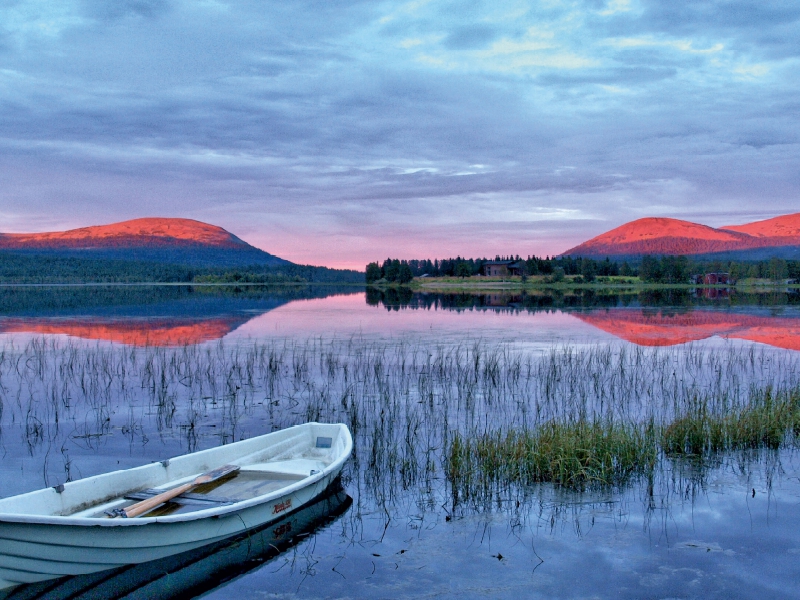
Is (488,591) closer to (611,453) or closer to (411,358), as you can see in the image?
(611,453)

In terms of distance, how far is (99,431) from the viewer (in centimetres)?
1282

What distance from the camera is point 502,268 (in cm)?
15225

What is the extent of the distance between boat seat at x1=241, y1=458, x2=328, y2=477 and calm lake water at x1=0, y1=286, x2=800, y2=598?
593 millimetres

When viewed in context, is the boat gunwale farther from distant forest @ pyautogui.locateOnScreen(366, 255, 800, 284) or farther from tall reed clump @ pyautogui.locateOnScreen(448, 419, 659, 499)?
distant forest @ pyautogui.locateOnScreen(366, 255, 800, 284)

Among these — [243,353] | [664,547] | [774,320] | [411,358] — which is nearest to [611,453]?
[664,547]

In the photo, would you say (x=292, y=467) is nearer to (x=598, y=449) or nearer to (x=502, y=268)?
(x=598, y=449)

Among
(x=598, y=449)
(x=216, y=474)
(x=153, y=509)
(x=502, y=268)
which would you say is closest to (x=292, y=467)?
(x=216, y=474)

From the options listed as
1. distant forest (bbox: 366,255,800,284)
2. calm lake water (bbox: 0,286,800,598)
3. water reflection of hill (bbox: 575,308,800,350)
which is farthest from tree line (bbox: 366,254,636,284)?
calm lake water (bbox: 0,286,800,598)

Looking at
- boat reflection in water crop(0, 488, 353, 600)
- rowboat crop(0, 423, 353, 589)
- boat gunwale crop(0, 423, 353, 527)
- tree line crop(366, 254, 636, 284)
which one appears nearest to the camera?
boat gunwale crop(0, 423, 353, 527)

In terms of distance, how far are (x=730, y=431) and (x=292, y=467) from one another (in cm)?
774

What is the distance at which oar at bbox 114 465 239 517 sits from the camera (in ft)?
23.8

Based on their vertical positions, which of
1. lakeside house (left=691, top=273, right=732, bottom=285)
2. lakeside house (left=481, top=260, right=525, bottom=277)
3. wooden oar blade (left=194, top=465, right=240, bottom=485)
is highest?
lakeside house (left=481, top=260, right=525, bottom=277)

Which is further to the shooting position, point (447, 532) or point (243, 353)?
point (243, 353)

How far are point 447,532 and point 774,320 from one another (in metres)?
36.8
